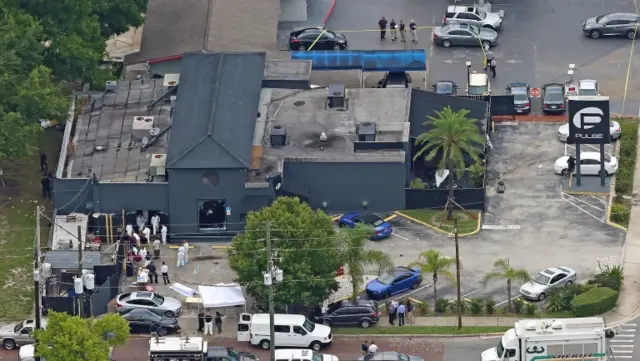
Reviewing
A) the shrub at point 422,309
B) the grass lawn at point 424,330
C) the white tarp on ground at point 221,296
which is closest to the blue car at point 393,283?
the shrub at point 422,309

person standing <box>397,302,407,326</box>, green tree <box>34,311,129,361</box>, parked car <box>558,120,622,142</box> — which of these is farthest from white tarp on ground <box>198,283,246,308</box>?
parked car <box>558,120,622,142</box>

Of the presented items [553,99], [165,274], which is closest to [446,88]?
[553,99]

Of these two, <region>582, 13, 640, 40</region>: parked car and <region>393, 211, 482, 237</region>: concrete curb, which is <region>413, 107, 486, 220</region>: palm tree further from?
<region>582, 13, 640, 40</region>: parked car

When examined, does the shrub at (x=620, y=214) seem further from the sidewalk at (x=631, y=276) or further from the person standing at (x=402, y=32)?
the person standing at (x=402, y=32)

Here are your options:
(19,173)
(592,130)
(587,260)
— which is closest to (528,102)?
(592,130)

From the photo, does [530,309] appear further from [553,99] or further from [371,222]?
[553,99]

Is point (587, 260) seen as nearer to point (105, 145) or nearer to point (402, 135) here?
point (402, 135)
